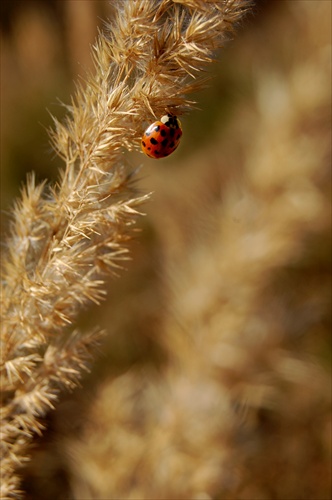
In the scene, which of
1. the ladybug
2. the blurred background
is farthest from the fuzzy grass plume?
the blurred background

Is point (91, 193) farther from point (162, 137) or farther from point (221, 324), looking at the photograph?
point (221, 324)

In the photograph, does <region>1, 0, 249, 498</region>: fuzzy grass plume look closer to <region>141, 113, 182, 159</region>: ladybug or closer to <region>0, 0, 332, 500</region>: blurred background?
<region>141, 113, 182, 159</region>: ladybug

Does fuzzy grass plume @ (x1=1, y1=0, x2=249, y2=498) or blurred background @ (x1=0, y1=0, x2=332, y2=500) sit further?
blurred background @ (x1=0, y1=0, x2=332, y2=500)

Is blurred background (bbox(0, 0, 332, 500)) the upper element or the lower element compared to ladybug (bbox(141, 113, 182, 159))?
lower

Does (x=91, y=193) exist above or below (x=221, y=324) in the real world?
above

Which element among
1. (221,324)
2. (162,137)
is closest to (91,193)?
(162,137)

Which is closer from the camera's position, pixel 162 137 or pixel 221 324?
pixel 162 137
